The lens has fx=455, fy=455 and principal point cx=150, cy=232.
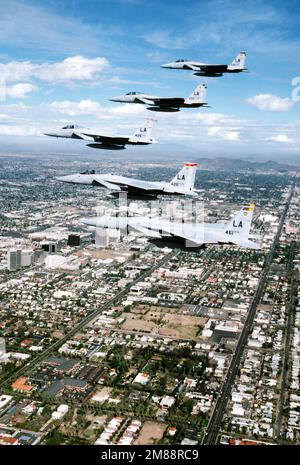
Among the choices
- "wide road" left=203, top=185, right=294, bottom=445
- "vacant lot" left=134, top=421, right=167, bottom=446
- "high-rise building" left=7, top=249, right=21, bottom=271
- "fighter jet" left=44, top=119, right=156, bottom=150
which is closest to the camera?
"fighter jet" left=44, top=119, right=156, bottom=150

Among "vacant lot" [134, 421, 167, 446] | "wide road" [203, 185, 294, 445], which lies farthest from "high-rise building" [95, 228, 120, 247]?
"wide road" [203, 185, 294, 445]

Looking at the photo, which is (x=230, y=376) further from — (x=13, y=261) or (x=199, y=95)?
(x=13, y=261)

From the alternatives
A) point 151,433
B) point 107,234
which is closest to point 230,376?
point 151,433

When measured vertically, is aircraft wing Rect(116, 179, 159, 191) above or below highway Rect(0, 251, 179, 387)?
above

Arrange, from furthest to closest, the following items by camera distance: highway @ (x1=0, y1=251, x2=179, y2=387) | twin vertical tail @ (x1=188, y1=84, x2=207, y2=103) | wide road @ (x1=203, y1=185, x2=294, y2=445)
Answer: highway @ (x1=0, y1=251, x2=179, y2=387) < wide road @ (x1=203, y1=185, x2=294, y2=445) < twin vertical tail @ (x1=188, y1=84, x2=207, y2=103)

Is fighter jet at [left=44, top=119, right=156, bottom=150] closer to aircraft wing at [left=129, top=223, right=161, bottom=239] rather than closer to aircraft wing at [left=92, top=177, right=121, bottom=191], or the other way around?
aircraft wing at [left=92, top=177, right=121, bottom=191]

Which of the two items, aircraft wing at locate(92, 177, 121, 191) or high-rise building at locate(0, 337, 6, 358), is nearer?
aircraft wing at locate(92, 177, 121, 191)

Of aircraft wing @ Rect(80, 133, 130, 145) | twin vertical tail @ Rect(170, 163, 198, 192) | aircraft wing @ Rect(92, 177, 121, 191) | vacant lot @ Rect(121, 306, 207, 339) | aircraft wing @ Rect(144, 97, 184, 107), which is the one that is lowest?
vacant lot @ Rect(121, 306, 207, 339)
